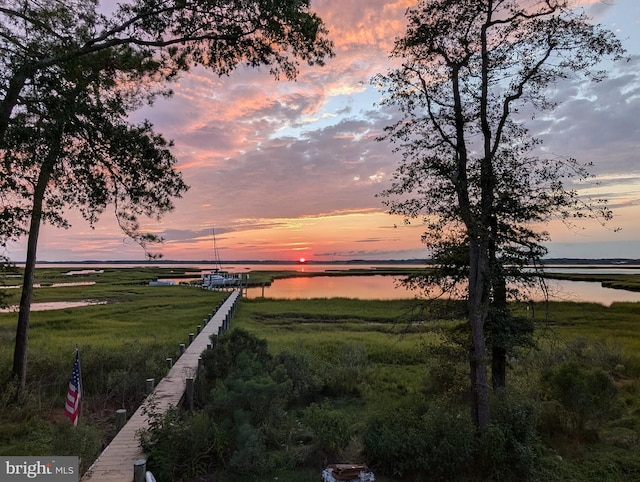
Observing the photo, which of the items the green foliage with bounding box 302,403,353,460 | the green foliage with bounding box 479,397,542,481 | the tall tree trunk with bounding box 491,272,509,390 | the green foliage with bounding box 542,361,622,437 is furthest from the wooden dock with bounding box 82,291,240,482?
the green foliage with bounding box 542,361,622,437

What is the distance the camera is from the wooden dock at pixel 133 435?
7.41m

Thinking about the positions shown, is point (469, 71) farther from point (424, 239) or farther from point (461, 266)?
point (461, 266)

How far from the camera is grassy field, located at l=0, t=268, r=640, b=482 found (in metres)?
9.33

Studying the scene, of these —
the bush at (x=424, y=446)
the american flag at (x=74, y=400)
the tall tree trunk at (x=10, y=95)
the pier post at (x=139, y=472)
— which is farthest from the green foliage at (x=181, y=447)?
the tall tree trunk at (x=10, y=95)

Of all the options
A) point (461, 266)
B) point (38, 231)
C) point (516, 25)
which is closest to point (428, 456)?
point (461, 266)

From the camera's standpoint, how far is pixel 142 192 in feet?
32.3

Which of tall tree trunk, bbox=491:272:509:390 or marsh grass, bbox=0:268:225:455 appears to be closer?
tall tree trunk, bbox=491:272:509:390

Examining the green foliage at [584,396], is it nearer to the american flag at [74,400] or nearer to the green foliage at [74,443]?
the green foliage at [74,443]

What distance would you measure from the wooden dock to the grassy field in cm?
39

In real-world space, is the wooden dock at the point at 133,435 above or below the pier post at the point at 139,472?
below

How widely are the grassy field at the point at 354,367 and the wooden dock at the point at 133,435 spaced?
39cm

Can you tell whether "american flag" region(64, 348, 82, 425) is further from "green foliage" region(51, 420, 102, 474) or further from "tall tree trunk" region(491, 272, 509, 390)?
"tall tree trunk" region(491, 272, 509, 390)

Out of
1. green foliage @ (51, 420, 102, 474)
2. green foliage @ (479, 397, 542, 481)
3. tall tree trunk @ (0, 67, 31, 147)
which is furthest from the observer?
green foliage @ (479, 397, 542, 481)

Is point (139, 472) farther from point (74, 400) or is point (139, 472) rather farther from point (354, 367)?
point (354, 367)
